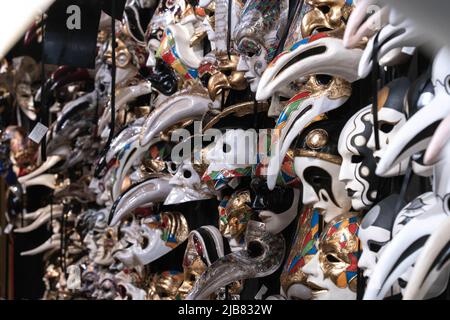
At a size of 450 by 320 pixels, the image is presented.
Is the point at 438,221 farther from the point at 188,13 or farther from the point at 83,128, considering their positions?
the point at 83,128

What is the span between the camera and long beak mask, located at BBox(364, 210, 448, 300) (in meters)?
1.08

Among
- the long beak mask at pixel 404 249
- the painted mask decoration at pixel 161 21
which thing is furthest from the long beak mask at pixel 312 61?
the painted mask decoration at pixel 161 21

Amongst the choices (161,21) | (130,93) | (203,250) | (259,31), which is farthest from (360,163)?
(130,93)

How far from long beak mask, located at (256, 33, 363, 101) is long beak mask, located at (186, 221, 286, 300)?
0.37 metres

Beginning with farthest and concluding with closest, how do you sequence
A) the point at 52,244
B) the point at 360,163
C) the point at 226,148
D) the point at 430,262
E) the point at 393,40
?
1. the point at 52,244
2. the point at 226,148
3. the point at 360,163
4. the point at 393,40
5. the point at 430,262

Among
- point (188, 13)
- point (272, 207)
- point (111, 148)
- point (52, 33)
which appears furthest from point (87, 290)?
point (272, 207)

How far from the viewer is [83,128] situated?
2.95 metres

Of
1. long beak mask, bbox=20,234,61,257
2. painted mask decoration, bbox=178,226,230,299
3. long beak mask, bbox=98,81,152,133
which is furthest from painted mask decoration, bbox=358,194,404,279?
long beak mask, bbox=20,234,61,257

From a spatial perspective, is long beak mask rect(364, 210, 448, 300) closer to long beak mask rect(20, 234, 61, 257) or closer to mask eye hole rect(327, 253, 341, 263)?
mask eye hole rect(327, 253, 341, 263)

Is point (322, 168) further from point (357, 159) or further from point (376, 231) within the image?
point (376, 231)

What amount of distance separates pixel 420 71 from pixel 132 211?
1188 mm

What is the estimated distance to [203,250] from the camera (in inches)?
73.8

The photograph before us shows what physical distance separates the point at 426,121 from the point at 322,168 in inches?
13.4

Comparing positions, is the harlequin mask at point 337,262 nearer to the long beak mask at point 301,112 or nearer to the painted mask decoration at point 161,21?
the long beak mask at point 301,112
